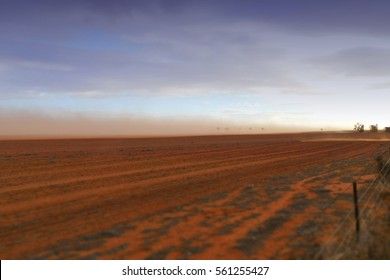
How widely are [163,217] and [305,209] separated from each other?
4.50 metres

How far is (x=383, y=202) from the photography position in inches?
416

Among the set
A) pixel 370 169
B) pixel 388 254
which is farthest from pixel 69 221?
pixel 370 169

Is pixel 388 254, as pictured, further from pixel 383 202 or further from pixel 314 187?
pixel 314 187

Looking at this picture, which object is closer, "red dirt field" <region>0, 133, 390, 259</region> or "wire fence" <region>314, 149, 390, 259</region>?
"wire fence" <region>314, 149, 390, 259</region>

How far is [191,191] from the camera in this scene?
13.2 m

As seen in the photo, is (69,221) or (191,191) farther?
(191,191)

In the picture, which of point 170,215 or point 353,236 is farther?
point 170,215

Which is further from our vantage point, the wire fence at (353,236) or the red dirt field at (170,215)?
the red dirt field at (170,215)

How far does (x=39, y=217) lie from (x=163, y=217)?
12.3 ft
